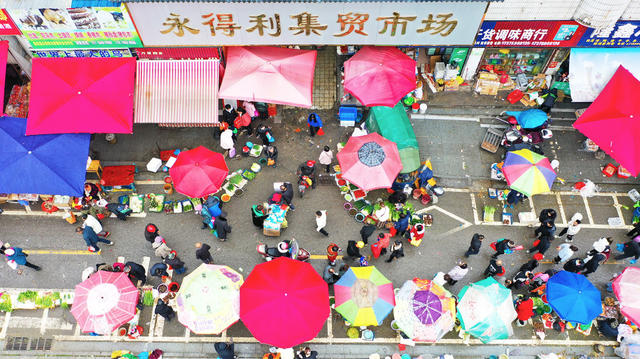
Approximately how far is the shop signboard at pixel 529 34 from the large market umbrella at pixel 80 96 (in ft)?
43.9

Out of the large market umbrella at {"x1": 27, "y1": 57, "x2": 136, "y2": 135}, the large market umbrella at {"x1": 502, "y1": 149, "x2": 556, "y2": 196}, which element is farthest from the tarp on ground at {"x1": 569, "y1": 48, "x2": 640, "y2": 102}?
the large market umbrella at {"x1": 27, "y1": 57, "x2": 136, "y2": 135}

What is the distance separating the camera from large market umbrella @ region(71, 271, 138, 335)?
13023 millimetres

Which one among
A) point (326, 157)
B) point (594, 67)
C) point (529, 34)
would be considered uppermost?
point (529, 34)

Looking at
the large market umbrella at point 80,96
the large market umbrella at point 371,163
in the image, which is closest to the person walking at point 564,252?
the large market umbrella at point 371,163

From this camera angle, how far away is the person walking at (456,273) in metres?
14.6

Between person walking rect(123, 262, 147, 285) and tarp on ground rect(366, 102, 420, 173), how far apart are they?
377 inches

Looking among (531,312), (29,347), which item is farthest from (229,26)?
(531,312)

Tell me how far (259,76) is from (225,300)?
27.2 feet

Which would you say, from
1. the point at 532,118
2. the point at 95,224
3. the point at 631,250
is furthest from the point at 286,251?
the point at 631,250

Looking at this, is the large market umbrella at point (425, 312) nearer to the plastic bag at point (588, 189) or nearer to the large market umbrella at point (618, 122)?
the plastic bag at point (588, 189)

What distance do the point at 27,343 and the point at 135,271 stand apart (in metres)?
4.30

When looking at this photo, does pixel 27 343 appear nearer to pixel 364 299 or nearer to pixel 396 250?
pixel 364 299

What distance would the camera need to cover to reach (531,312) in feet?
47.3

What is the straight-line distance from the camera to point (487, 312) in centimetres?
1334
